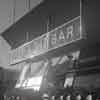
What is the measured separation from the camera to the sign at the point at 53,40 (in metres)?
8.94

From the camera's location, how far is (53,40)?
10.6m

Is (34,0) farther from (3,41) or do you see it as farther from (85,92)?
(85,92)

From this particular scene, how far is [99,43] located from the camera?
8719mm

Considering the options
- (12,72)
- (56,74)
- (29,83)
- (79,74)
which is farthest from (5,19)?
(79,74)

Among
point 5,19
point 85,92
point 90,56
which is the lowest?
point 85,92

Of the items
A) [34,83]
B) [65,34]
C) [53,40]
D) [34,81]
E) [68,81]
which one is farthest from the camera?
[34,81]

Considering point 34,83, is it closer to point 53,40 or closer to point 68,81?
point 53,40

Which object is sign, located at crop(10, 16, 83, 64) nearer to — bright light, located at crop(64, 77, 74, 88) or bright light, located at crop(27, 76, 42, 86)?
bright light, located at crop(27, 76, 42, 86)

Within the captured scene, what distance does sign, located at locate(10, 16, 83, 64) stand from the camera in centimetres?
894

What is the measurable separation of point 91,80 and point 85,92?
1.44ft

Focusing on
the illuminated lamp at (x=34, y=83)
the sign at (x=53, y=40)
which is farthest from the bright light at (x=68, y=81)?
the illuminated lamp at (x=34, y=83)

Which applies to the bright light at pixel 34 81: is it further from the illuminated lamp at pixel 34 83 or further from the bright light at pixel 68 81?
the bright light at pixel 68 81

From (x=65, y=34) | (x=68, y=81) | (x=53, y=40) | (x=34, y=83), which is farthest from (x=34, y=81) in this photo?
(x=65, y=34)

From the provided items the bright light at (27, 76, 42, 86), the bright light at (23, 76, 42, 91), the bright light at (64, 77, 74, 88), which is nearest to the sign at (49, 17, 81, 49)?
the bright light at (64, 77, 74, 88)
